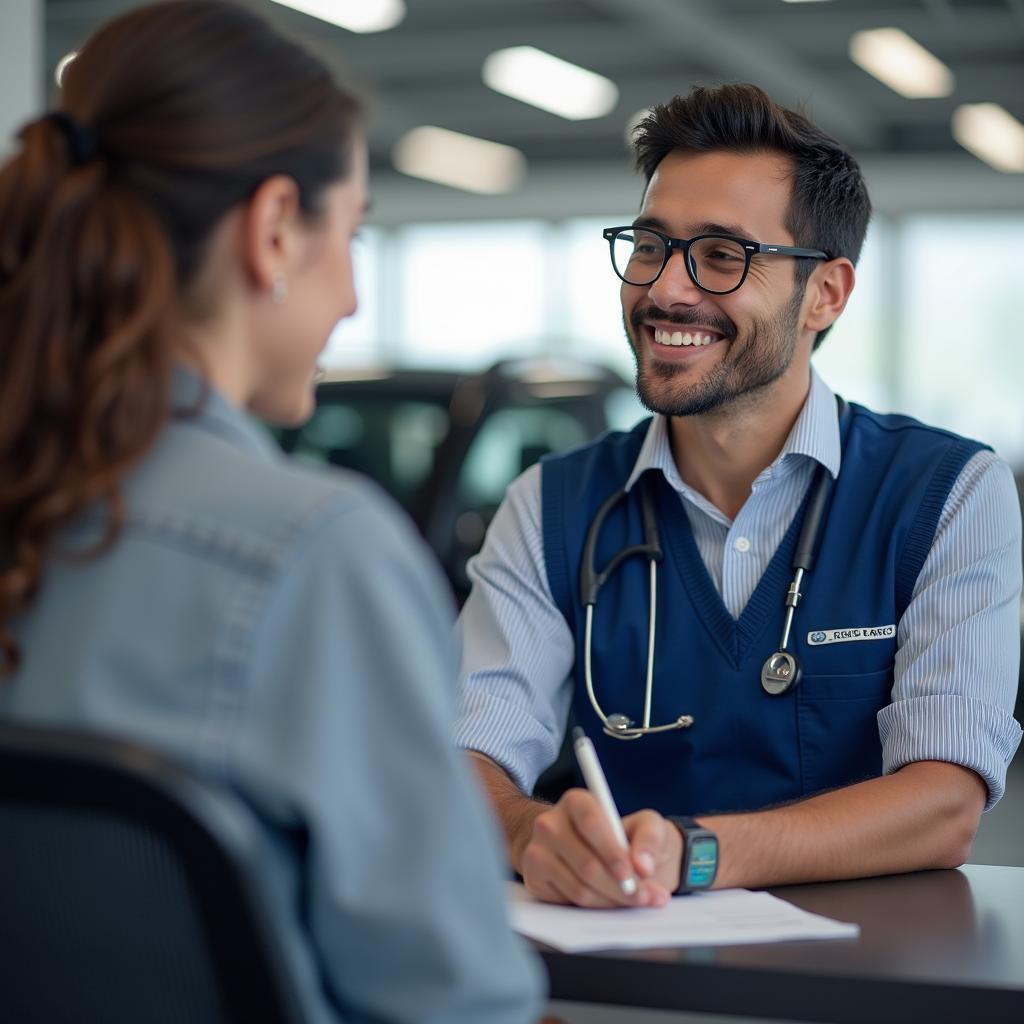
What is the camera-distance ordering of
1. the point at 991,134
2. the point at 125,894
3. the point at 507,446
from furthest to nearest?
the point at 991,134
the point at 507,446
the point at 125,894

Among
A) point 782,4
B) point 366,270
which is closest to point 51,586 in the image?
point 782,4

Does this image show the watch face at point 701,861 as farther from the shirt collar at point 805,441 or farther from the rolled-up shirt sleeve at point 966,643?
the shirt collar at point 805,441

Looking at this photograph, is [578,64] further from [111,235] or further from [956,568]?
[111,235]

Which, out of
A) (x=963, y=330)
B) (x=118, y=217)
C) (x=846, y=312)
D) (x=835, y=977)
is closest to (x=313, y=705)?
(x=118, y=217)

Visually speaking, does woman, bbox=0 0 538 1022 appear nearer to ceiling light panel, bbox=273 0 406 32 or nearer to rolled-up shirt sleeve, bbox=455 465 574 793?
rolled-up shirt sleeve, bbox=455 465 574 793

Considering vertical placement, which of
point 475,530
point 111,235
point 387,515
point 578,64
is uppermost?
point 578,64

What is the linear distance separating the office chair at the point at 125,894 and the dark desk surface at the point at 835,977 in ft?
1.91

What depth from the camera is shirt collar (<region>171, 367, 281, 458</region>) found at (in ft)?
3.33

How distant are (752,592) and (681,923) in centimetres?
72

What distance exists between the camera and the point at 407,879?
2.96 ft

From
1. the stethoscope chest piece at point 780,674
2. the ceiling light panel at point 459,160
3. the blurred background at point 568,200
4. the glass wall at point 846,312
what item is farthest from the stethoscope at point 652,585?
the glass wall at point 846,312

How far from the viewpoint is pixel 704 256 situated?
7.32ft

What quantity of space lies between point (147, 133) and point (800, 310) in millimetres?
1493

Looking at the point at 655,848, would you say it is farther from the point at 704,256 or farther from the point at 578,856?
the point at 704,256
